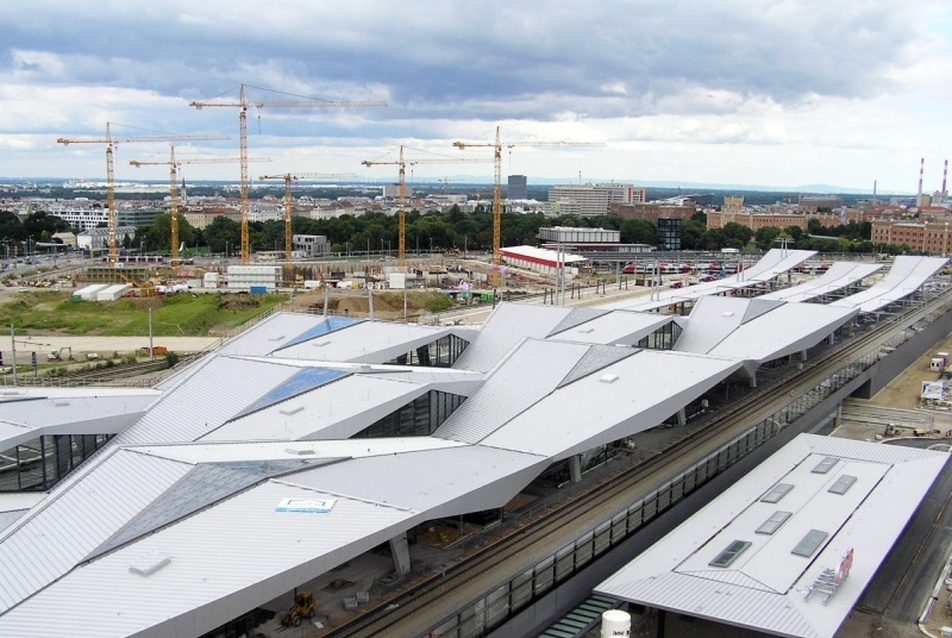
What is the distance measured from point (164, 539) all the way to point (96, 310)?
Result: 207 feet

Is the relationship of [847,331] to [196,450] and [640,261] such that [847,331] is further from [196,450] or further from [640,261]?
[640,261]

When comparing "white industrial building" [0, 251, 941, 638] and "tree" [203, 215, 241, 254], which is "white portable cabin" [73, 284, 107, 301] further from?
"tree" [203, 215, 241, 254]

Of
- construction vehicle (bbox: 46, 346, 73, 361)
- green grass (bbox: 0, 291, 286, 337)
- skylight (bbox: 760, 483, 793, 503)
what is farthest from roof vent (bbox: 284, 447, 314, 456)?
green grass (bbox: 0, 291, 286, 337)

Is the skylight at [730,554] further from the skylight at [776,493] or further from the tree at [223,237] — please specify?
the tree at [223,237]

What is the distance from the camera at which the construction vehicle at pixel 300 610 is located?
17.5 meters

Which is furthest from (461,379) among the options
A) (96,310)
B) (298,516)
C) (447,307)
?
(96,310)

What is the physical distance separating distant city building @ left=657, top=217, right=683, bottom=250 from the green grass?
6788cm

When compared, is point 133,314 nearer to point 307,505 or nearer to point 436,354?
point 436,354

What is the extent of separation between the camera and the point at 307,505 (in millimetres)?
18328

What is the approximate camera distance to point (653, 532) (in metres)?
23.6

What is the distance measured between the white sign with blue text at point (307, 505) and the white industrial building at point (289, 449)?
0.16 feet

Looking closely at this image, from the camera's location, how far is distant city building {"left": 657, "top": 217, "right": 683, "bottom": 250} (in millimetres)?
128125

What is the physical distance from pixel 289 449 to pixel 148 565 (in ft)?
24.1

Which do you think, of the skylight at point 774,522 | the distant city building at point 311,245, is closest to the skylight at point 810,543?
the skylight at point 774,522
